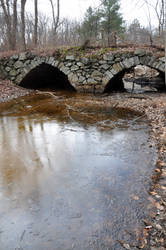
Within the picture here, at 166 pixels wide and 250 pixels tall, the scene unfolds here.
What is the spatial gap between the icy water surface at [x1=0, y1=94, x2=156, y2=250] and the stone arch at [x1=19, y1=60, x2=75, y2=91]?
5.95m

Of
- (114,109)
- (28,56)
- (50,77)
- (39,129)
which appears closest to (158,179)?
(39,129)

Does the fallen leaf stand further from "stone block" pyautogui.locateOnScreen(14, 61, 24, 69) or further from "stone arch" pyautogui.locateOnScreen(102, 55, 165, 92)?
"stone block" pyautogui.locateOnScreen(14, 61, 24, 69)

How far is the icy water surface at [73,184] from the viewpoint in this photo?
2.04m

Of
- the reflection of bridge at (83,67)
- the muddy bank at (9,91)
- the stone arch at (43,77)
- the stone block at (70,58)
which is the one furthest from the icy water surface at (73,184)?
the stone arch at (43,77)

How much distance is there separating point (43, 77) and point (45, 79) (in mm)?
494

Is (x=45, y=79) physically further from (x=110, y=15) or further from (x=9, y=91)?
(x=110, y=15)

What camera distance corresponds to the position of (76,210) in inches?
93.4

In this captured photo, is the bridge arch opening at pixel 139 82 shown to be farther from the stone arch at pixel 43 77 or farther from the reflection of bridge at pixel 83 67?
the stone arch at pixel 43 77

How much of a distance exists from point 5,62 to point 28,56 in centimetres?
155

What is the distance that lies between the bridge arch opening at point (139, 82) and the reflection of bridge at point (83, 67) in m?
0.19

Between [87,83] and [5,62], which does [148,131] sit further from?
[5,62]

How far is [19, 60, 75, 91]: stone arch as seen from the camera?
10.7 metres

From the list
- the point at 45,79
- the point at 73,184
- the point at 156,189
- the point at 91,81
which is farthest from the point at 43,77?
the point at 156,189

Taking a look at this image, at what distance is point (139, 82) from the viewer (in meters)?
15.4
